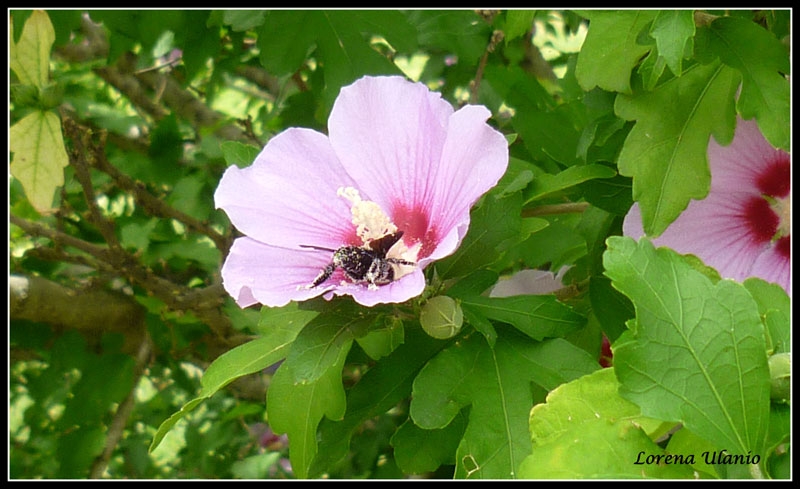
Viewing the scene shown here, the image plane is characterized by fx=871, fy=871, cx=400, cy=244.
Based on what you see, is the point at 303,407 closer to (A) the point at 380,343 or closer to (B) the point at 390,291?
(A) the point at 380,343

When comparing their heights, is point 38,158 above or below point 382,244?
below

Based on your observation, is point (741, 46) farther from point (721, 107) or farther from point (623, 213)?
point (623, 213)

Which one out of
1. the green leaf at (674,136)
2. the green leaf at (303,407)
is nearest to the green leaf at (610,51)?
the green leaf at (674,136)

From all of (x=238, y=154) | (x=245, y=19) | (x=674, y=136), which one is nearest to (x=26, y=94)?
(x=245, y=19)

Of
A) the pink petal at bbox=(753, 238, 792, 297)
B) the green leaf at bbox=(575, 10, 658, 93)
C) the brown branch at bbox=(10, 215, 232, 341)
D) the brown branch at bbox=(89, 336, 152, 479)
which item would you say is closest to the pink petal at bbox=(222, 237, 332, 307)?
the green leaf at bbox=(575, 10, 658, 93)

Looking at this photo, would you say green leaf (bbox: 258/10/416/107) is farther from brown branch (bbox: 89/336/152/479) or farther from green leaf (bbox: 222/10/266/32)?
brown branch (bbox: 89/336/152/479)
